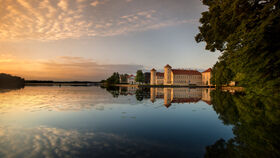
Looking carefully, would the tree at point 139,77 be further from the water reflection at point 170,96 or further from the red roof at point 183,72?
the water reflection at point 170,96

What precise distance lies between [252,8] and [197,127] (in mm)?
13278

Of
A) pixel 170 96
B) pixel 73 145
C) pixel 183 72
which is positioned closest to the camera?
pixel 73 145

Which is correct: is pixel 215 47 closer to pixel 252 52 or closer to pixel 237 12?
pixel 237 12

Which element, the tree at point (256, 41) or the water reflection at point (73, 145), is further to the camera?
the tree at point (256, 41)

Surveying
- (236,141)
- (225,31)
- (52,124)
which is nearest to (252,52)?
(225,31)

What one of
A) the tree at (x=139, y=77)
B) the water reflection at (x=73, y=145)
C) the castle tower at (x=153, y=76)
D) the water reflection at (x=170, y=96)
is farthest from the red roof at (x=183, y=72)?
the water reflection at (x=73, y=145)

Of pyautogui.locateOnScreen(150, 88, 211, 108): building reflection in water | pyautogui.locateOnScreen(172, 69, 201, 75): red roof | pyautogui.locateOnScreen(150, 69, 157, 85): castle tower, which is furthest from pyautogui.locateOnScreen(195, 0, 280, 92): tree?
pyautogui.locateOnScreen(150, 69, 157, 85): castle tower

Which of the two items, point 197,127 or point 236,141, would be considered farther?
point 197,127

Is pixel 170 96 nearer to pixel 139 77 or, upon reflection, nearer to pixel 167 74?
pixel 139 77

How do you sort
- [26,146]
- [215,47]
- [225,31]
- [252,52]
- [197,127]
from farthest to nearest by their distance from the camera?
[215,47] → [225,31] → [252,52] → [197,127] → [26,146]

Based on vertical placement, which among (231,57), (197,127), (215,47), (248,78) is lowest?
(197,127)

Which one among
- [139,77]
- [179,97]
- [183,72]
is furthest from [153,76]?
[179,97]

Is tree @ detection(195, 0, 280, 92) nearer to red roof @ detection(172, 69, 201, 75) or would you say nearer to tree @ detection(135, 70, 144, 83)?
tree @ detection(135, 70, 144, 83)

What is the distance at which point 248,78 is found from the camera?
54.6ft
